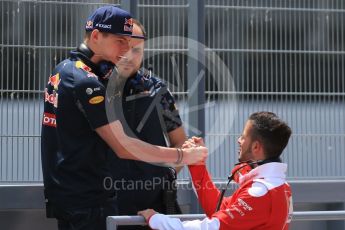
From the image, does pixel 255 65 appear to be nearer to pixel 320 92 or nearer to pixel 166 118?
pixel 320 92

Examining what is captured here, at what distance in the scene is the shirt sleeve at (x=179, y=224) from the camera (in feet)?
11.3

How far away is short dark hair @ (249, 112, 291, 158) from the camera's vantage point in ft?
12.1

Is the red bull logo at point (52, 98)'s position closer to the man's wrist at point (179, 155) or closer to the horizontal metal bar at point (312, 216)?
the man's wrist at point (179, 155)

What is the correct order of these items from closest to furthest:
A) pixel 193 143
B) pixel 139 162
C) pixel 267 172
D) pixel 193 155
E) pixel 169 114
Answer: pixel 267 172
pixel 193 155
pixel 193 143
pixel 139 162
pixel 169 114

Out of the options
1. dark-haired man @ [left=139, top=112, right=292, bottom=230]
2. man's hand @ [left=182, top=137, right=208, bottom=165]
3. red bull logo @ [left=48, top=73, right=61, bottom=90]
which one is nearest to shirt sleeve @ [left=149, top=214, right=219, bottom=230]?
dark-haired man @ [left=139, top=112, right=292, bottom=230]

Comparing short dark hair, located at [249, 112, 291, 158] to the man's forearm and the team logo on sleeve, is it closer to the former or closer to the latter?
the man's forearm

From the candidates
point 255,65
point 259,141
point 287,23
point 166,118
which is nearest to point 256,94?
point 255,65

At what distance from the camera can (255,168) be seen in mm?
3627

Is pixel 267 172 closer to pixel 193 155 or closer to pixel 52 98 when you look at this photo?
pixel 193 155

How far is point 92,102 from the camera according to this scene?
11.6 ft

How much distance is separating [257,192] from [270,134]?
1.07 feet

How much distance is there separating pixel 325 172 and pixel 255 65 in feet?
3.23

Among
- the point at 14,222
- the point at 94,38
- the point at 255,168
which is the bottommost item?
the point at 14,222

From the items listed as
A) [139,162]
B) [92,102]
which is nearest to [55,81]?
[92,102]
